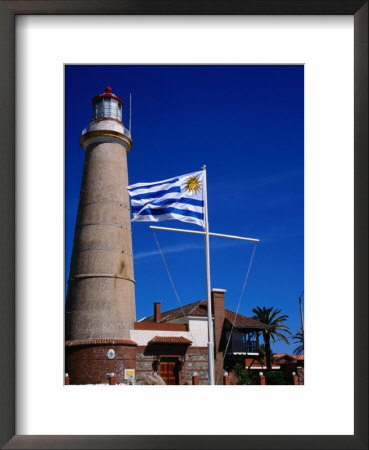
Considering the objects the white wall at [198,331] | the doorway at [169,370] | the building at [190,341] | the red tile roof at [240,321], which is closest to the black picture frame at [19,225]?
the building at [190,341]

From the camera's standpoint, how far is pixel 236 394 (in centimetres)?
718

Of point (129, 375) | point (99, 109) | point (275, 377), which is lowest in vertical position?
point (275, 377)

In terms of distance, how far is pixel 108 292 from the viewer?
61.4ft

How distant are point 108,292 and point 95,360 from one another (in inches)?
93.1

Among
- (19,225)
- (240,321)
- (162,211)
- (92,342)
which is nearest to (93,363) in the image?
(92,342)

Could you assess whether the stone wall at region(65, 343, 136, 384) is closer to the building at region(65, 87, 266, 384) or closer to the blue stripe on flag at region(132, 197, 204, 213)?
the building at region(65, 87, 266, 384)

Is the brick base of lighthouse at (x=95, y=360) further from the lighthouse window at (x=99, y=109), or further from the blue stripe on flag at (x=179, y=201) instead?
the lighthouse window at (x=99, y=109)

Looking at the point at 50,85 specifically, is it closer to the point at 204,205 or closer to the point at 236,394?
the point at 236,394

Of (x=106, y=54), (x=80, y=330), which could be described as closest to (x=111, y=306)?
(x=80, y=330)

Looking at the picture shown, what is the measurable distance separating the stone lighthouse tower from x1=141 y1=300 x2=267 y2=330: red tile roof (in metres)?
5.35

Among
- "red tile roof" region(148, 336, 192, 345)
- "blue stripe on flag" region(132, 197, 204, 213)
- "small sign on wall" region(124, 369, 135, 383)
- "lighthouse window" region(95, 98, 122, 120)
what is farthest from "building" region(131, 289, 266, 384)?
"blue stripe on flag" region(132, 197, 204, 213)

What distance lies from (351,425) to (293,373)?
15.8 meters

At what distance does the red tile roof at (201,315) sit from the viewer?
24766 millimetres

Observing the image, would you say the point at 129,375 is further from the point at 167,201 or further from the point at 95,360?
the point at 167,201
